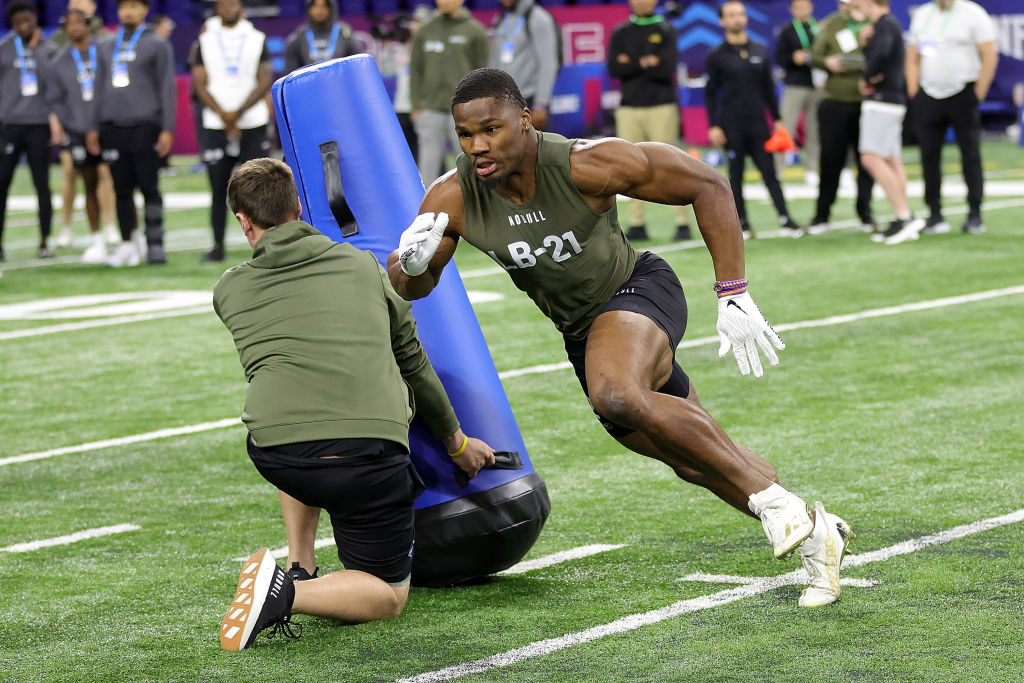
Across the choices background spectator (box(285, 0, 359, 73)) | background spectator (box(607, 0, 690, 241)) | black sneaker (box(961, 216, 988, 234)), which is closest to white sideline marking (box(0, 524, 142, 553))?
background spectator (box(285, 0, 359, 73))

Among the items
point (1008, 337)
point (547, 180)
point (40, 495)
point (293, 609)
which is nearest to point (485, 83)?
point (547, 180)

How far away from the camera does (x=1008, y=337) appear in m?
8.97

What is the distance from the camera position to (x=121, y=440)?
7367 millimetres

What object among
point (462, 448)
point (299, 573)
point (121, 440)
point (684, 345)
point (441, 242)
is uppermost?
point (441, 242)

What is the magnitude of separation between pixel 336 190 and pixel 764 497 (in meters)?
1.79

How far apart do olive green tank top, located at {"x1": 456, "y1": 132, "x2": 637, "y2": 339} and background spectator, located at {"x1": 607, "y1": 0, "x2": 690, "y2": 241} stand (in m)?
Result: 9.09

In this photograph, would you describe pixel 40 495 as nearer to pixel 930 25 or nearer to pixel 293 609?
pixel 293 609

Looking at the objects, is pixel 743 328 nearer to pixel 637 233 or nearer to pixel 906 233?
pixel 906 233

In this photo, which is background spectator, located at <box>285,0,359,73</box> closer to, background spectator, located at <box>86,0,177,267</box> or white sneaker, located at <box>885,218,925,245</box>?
background spectator, located at <box>86,0,177,267</box>

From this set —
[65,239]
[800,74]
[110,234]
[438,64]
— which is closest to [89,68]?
[110,234]

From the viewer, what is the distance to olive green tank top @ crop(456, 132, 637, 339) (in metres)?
4.82

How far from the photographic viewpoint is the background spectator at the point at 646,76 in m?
14.0

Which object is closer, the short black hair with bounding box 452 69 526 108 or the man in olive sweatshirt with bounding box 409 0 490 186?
the short black hair with bounding box 452 69 526 108

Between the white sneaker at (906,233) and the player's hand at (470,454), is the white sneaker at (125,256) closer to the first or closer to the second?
the white sneaker at (906,233)
